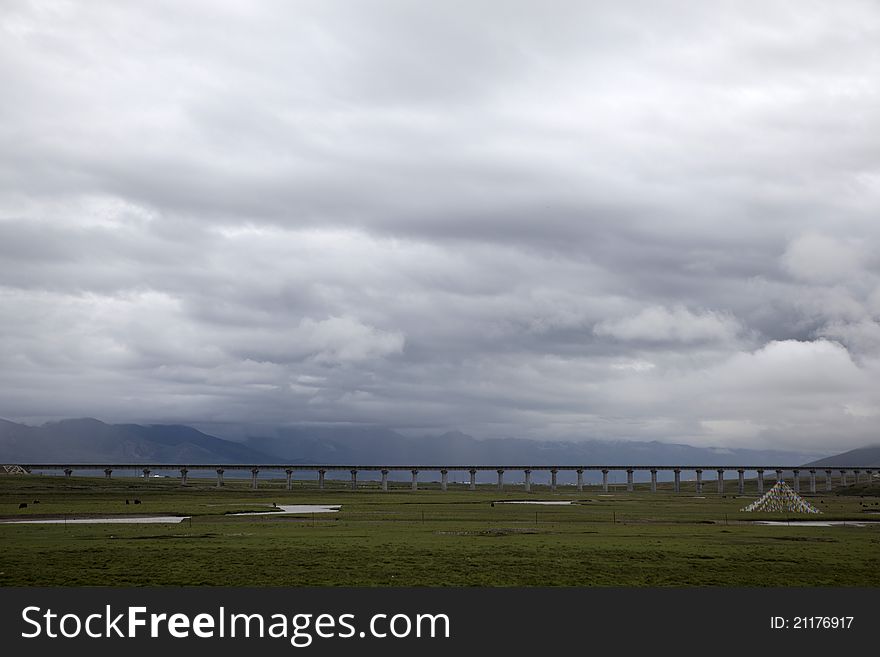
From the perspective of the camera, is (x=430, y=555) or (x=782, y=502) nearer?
(x=430, y=555)

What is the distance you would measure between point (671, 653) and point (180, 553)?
35.6 meters

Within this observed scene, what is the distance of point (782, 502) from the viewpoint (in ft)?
406

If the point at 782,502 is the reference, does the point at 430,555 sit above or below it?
above

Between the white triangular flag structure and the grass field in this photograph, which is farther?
the white triangular flag structure

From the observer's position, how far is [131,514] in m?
106

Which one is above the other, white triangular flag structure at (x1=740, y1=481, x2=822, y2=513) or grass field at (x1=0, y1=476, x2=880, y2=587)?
grass field at (x1=0, y1=476, x2=880, y2=587)

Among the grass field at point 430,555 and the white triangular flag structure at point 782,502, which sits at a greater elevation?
the grass field at point 430,555

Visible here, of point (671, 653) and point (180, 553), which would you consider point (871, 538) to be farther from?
point (180, 553)

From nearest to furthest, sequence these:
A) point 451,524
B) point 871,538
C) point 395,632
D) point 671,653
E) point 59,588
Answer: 1. point 671,653
2. point 395,632
3. point 59,588
4. point 871,538
5. point 451,524

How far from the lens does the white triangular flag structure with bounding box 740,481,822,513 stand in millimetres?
122375

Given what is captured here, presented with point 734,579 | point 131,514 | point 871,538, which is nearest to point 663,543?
point 734,579

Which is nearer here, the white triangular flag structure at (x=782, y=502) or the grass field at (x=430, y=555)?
the grass field at (x=430, y=555)

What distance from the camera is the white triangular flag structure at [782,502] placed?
401 ft

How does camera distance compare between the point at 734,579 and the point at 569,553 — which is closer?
the point at 734,579
